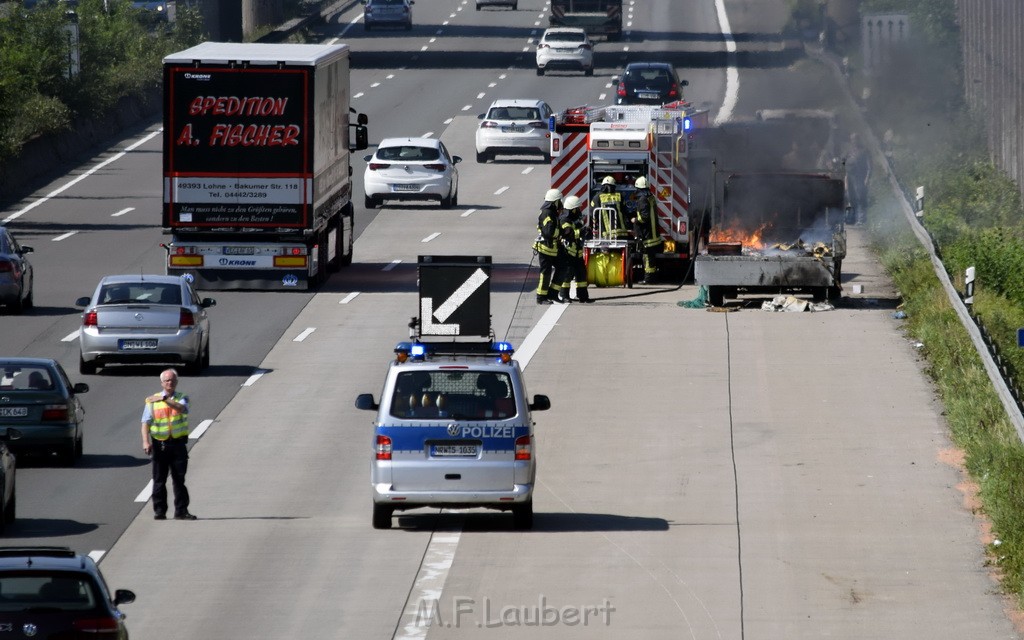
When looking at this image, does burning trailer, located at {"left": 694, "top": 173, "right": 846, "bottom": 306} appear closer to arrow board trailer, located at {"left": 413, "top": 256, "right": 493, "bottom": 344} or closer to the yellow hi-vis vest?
arrow board trailer, located at {"left": 413, "top": 256, "right": 493, "bottom": 344}

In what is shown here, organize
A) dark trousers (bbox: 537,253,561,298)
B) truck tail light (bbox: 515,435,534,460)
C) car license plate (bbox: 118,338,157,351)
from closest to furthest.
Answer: truck tail light (bbox: 515,435,534,460) < car license plate (bbox: 118,338,157,351) < dark trousers (bbox: 537,253,561,298)

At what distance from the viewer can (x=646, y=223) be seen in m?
34.6

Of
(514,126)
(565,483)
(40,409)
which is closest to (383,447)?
(565,483)

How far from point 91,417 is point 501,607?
33.5 ft

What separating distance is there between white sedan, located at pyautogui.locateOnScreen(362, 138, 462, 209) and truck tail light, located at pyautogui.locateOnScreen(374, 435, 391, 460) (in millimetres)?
28189

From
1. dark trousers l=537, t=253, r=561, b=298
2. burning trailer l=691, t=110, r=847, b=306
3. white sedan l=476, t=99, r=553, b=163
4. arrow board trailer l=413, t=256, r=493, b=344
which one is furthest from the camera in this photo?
white sedan l=476, t=99, r=553, b=163

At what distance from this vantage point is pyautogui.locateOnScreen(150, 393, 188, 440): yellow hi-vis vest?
64.5 ft

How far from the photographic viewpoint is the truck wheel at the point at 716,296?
108ft

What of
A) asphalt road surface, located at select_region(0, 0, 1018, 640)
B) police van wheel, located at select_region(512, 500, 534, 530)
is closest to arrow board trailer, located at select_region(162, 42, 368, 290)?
asphalt road surface, located at select_region(0, 0, 1018, 640)

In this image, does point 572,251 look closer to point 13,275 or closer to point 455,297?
point 13,275

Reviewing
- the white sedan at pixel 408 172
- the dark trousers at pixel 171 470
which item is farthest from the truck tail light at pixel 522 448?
the white sedan at pixel 408 172

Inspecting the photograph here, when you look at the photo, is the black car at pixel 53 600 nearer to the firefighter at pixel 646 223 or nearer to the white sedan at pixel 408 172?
the firefighter at pixel 646 223

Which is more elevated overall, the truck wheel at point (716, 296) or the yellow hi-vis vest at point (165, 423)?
the yellow hi-vis vest at point (165, 423)

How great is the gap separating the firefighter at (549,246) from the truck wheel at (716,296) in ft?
8.00
